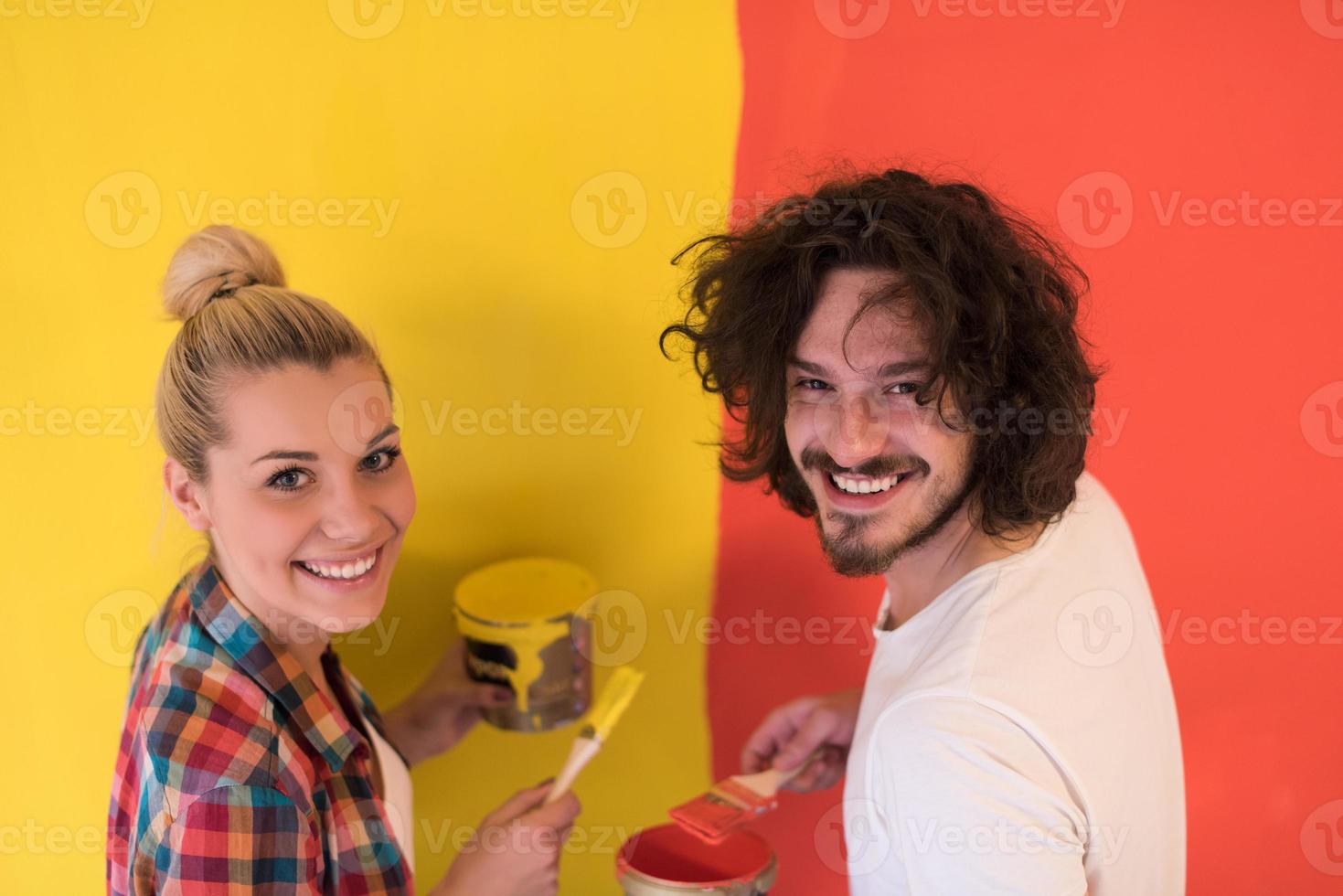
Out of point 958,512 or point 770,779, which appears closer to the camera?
point 958,512

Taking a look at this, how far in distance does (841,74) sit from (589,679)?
2.78 feet

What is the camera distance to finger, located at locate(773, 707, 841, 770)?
4.55 ft

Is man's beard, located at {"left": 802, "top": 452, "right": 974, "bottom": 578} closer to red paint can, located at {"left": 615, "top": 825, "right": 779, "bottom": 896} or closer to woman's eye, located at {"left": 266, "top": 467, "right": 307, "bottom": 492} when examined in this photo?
red paint can, located at {"left": 615, "top": 825, "right": 779, "bottom": 896}

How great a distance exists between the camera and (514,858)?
1.24 m

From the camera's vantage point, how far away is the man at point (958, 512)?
1021mm

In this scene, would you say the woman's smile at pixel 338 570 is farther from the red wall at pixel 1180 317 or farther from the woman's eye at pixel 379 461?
the red wall at pixel 1180 317

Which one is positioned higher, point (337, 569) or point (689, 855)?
point (337, 569)

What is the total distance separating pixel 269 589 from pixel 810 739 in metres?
0.71

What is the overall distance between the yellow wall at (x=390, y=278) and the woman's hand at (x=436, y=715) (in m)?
0.07

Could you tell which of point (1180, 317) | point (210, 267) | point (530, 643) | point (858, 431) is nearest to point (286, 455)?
point (210, 267)

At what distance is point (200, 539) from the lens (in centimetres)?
142

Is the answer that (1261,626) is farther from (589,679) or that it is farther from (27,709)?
(27,709)

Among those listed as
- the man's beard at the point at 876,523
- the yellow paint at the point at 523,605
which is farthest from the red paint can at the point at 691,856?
the man's beard at the point at 876,523

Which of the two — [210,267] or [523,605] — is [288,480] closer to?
[210,267]
